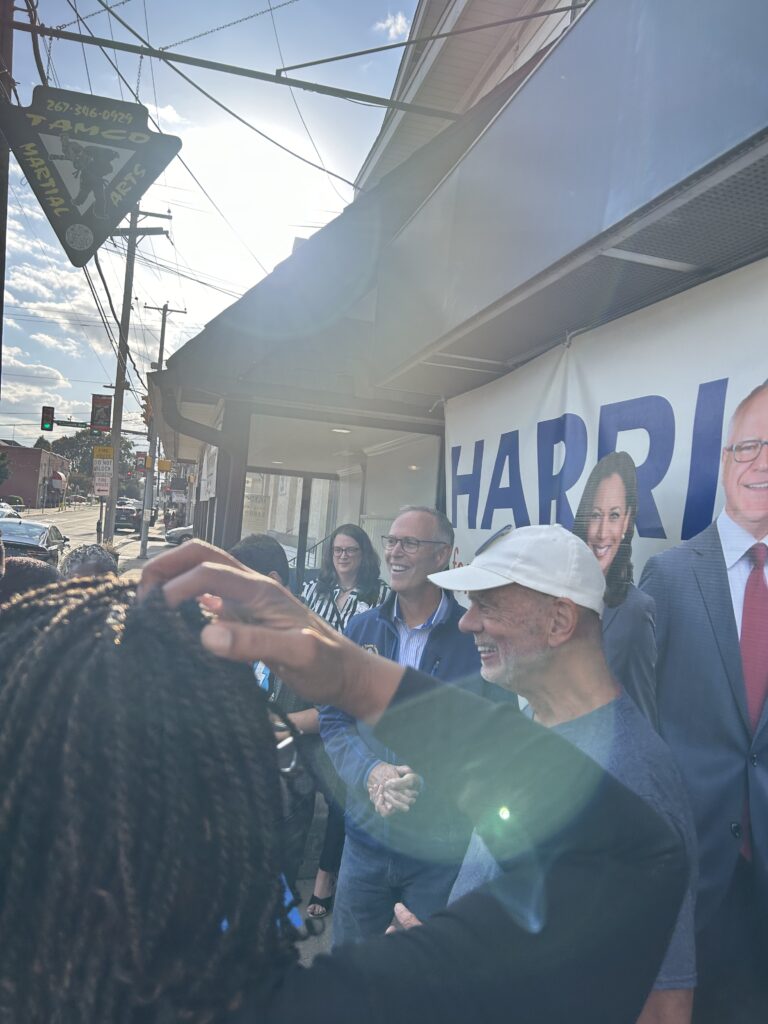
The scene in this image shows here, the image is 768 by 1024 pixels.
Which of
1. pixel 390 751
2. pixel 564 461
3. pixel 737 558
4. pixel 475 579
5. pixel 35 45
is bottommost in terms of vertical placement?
pixel 390 751

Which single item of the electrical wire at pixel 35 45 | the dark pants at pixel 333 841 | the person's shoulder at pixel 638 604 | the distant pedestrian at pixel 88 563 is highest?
the electrical wire at pixel 35 45

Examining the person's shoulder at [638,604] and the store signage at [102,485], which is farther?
the store signage at [102,485]

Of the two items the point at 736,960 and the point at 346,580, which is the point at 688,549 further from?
the point at 346,580

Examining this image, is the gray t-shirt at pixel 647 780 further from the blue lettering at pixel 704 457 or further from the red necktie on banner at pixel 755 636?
the blue lettering at pixel 704 457

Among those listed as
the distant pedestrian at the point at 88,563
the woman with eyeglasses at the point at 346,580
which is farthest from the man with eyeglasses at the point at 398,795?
the distant pedestrian at the point at 88,563

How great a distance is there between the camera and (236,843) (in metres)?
0.83

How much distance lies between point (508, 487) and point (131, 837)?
310cm

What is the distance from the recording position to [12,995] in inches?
30.5

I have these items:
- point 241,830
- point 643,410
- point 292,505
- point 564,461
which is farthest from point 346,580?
point 292,505

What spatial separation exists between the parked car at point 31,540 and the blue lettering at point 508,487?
12.9 meters

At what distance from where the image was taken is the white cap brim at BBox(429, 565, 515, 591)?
5.39 ft

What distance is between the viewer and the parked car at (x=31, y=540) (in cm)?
1462

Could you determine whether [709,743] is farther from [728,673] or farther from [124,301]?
[124,301]

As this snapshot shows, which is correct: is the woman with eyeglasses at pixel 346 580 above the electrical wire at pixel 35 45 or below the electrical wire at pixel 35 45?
below
